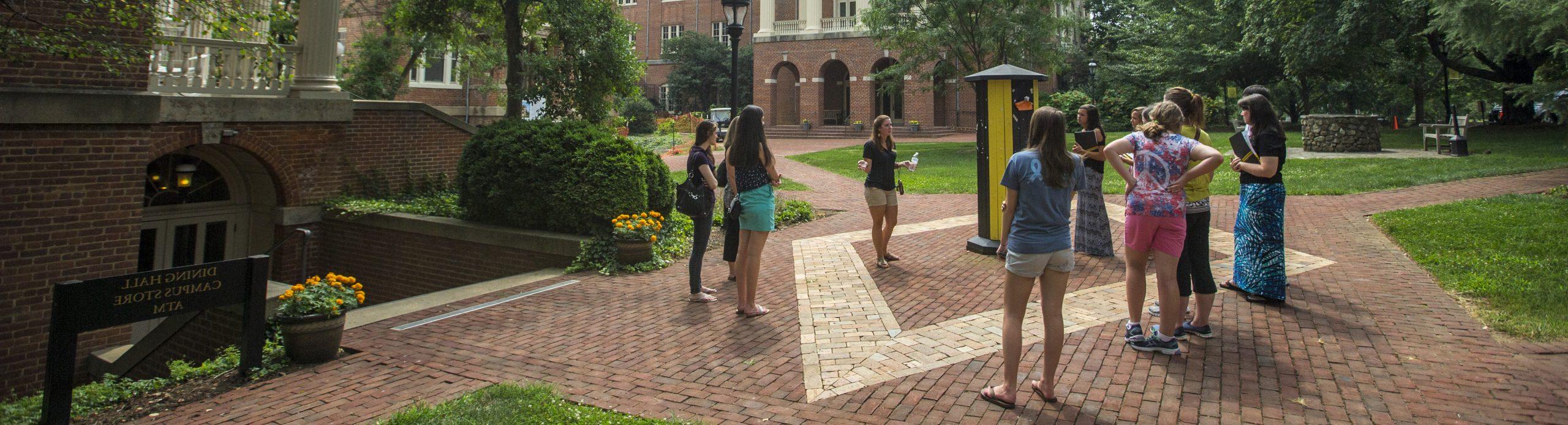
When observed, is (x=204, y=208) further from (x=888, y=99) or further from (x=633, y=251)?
(x=888, y=99)

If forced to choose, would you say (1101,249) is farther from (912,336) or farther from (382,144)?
(382,144)

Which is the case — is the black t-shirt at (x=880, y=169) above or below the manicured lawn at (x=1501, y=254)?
above

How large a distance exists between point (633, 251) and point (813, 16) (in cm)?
3367

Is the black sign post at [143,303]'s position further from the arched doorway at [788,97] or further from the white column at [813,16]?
the arched doorway at [788,97]

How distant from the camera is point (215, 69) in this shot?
1129cm

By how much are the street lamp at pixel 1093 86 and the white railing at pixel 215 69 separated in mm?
30420

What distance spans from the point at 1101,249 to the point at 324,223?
10177mm

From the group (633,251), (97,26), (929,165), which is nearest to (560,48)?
(633,251)

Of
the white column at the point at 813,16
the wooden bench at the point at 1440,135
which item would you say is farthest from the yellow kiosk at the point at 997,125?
the white column at the point at 813,16

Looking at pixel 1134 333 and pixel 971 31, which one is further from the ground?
pixel 971 31

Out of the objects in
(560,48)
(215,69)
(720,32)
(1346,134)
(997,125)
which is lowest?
(997,125)

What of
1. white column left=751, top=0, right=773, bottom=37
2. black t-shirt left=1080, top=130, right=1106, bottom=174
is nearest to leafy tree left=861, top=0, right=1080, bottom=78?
white column left=751, top=0, right=773, bottom=37

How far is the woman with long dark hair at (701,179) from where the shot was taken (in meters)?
6.98

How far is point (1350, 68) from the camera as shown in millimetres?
28188
